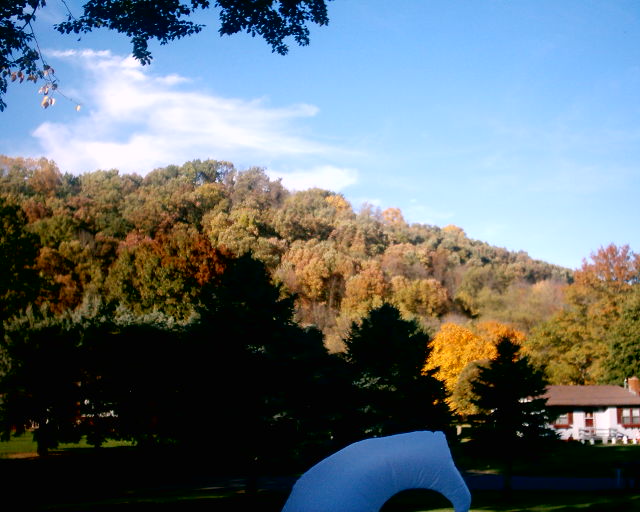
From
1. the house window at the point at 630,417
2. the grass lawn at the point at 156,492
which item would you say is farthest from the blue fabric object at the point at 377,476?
the house window at the point at 630,417

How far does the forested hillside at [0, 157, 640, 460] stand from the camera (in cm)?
2091

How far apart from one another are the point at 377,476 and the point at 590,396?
129 ft

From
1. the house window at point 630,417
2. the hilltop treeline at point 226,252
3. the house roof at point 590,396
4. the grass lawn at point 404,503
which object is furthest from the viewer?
the hilltop treeline at point 226,252

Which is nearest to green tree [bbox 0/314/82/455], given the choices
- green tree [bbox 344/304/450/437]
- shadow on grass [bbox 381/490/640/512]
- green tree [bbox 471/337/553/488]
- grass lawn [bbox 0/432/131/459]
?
grass lawn [bbox 0/432/131/459]

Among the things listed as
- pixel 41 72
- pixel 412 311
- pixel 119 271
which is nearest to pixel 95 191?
pixel 119 271

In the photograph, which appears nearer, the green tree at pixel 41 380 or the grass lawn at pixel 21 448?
the green tree at pixel 41 380

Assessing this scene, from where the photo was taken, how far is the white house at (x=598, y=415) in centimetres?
4594

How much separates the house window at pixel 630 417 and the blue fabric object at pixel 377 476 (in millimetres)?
38782

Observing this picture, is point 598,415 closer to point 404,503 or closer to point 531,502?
point 531,502

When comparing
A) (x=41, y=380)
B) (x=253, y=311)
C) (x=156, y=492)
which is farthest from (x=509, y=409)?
(x=41, y=380)

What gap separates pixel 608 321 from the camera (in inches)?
2282

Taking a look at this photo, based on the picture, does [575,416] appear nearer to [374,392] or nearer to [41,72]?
[374,392]

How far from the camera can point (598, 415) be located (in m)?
46.8

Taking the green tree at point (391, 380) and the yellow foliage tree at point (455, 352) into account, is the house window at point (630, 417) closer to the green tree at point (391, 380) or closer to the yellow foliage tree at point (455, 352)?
the yellow foliage tree at point (455, 352)
